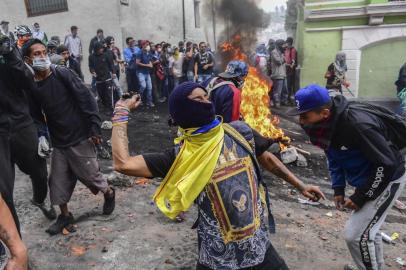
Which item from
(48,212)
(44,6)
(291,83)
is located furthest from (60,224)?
(44,6)

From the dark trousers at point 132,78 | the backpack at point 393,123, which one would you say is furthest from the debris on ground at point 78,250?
the dark trousers at point 132,78

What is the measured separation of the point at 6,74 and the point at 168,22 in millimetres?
14979

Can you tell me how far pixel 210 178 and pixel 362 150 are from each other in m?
1.33

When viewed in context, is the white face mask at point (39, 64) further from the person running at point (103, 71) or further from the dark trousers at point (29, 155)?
the person running at point (103, 71)

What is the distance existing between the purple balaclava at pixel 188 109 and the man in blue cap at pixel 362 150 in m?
1.10

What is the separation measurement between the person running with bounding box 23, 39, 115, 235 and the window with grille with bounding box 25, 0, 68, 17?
11.1 m

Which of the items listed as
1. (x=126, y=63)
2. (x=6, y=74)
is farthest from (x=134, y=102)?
(x=126, y=63)

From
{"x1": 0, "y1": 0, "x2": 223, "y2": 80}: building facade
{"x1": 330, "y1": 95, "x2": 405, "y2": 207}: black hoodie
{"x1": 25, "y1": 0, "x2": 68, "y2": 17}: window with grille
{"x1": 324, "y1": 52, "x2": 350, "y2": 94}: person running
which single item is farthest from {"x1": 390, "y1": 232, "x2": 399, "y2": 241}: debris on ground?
{"x1": 25, "y1": 0, "x2": 68, "y2": 17}: window with grille

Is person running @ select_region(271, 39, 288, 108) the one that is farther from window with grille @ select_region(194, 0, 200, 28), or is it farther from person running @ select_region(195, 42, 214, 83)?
window with grille @ select_region(194, 0, 200, 28)

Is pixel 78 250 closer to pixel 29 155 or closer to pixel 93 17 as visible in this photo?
pixel 29 155

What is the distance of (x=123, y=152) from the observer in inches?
87.6

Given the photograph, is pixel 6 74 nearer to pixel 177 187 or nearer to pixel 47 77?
pixel 47 77

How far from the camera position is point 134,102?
233 centimetres

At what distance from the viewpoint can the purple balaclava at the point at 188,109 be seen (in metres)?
2.05
